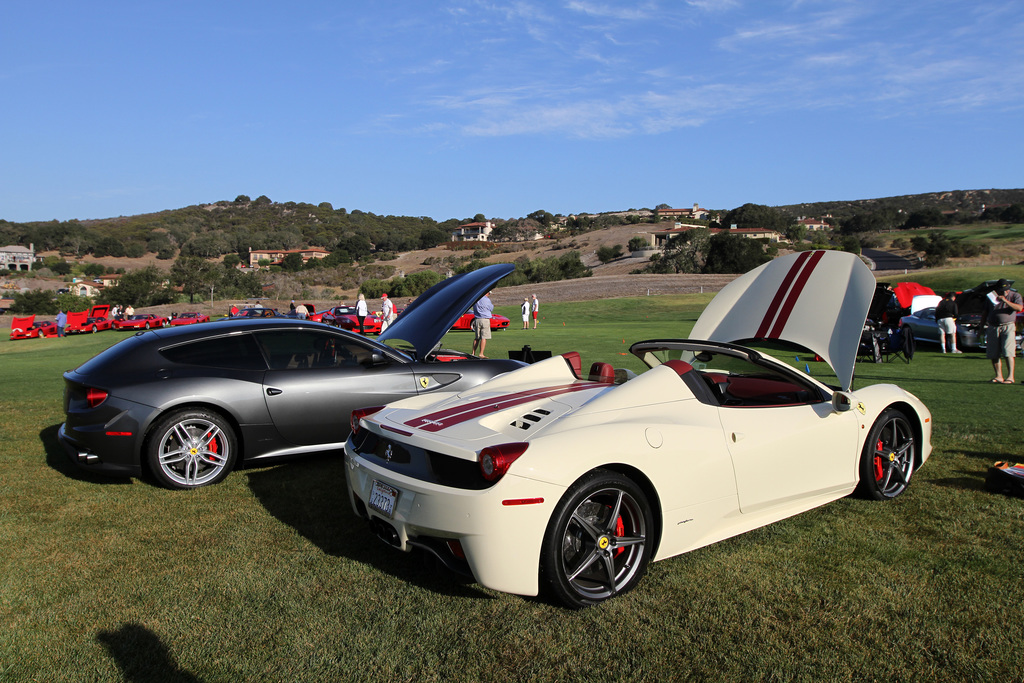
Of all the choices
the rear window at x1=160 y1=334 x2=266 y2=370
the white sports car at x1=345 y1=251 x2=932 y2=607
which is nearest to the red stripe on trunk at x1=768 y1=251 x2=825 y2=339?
the white sports car at x1=345 y1=251 x2=932 y2=607

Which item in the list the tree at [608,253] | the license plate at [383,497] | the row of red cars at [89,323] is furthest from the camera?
the tree at [608,253]

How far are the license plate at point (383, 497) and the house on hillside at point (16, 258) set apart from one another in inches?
5612

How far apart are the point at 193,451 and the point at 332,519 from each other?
63.9 inches

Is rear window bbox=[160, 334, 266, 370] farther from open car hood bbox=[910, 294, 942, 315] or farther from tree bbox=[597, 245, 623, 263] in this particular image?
tree bbox=[597, 245, 623, 263]

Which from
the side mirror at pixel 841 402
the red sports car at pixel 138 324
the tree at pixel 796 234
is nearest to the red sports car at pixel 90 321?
the red sports car at pixel 138 324

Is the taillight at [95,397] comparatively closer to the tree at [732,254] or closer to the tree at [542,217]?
the tree at [732,254]

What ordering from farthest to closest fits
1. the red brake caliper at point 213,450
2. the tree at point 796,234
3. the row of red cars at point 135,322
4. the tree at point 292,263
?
the tree at point 796,234, the tree at point 292,263, the row of red cars at point 135,322, the red brake caliper at point 213,450

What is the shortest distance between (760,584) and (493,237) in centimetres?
13657

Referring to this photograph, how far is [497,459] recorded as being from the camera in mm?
3232

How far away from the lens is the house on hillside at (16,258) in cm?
12025

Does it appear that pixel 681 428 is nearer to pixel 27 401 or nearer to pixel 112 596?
pixel 112 596

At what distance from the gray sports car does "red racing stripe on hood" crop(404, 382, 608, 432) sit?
2.18m

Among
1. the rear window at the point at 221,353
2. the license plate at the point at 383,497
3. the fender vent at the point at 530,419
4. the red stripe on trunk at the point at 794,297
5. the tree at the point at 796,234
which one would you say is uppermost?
the tree at the point at 796,234

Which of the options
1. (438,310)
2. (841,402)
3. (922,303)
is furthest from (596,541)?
(922,303)
